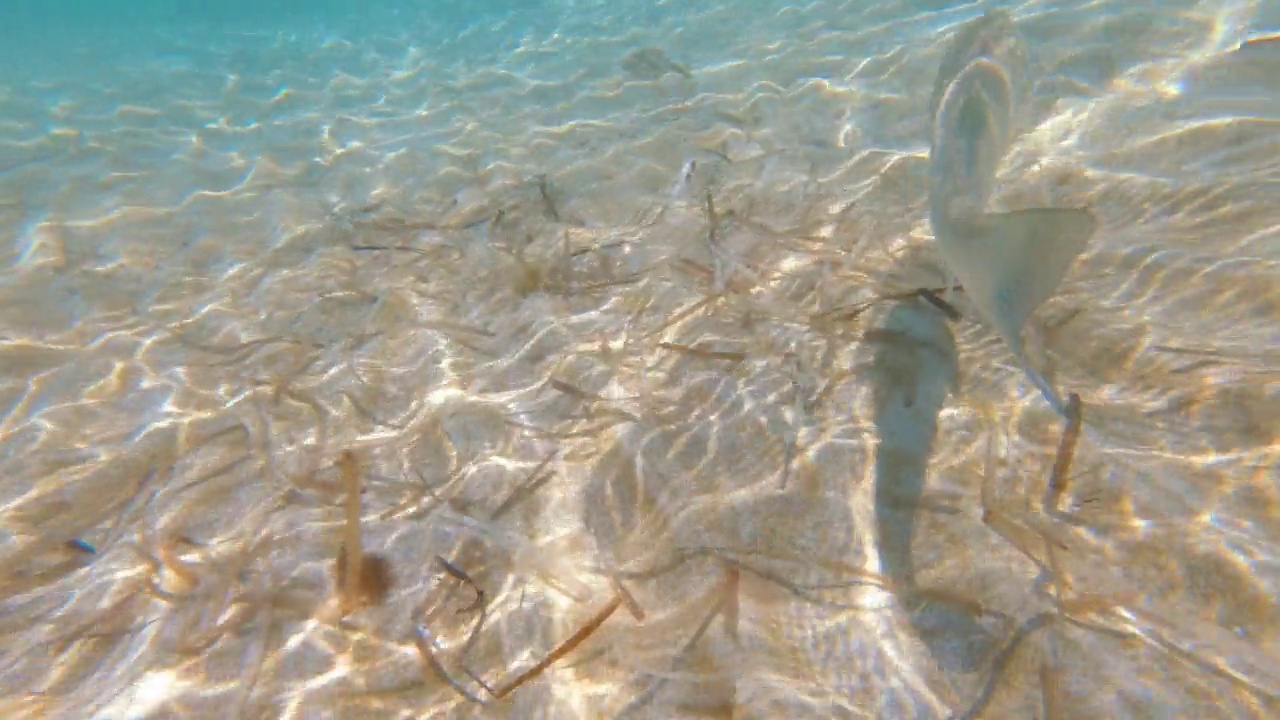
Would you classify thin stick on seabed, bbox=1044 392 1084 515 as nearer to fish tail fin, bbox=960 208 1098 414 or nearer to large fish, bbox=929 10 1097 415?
large fish, bbox=929 10 1097 415

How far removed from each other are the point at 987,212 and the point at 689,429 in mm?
1391

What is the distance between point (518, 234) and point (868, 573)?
3505mm

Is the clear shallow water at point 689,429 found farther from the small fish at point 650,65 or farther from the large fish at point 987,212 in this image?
the small fish at point 650,65

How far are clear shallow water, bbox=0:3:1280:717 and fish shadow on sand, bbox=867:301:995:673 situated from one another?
1cm

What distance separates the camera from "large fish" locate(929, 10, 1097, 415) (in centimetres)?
187

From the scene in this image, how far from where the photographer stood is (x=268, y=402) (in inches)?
137

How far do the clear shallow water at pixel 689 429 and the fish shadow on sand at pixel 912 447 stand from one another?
0.04 ft

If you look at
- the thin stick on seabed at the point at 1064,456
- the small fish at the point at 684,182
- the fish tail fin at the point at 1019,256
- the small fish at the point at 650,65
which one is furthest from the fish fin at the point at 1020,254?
the small fish at the point at 650,65

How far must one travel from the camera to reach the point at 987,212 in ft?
7.30

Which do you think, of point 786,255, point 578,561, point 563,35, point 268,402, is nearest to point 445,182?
point 268,402

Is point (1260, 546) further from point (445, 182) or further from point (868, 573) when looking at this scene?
point (445, 182)

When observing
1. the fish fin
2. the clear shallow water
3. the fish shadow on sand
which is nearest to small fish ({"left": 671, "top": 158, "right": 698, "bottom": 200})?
the clear shallow water

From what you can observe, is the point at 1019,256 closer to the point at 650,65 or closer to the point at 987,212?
the point at 987,212

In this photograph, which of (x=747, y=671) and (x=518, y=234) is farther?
(x=518, y=234)
